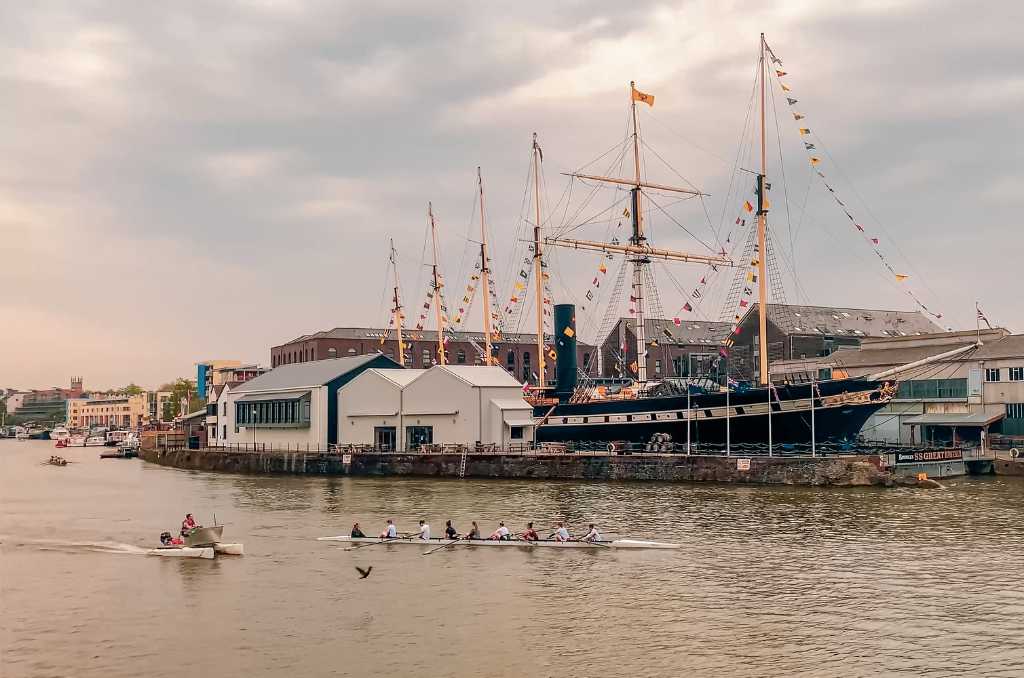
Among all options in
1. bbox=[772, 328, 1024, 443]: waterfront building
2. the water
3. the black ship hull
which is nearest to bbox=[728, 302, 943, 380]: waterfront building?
bbox=[772, 328, 1024, 443]: waterfront building

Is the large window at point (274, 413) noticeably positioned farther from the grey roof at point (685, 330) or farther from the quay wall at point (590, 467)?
the grey roof at point (685, 330)

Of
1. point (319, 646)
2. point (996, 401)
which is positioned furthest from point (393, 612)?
point (996, 401)

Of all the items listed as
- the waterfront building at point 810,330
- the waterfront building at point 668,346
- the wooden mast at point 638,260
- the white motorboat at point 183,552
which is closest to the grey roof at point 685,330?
the waterfront building at point 668,346

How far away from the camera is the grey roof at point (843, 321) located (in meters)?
116

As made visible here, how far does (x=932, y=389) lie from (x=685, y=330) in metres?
59.8

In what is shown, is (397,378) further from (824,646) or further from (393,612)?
(824,646)

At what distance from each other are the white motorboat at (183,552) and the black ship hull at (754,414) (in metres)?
37.2

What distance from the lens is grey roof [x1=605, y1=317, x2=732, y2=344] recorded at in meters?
135

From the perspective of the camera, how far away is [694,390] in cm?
7856

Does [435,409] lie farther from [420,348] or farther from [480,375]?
[420,348]

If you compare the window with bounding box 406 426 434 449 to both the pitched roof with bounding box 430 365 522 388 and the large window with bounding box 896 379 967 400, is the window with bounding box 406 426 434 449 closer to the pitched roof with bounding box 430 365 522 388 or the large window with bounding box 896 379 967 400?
the pitched roof with bounding box 430 365 522 388

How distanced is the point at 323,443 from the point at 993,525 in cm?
5746

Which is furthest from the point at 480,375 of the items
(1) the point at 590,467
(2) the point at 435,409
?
(1) the point at 590,467

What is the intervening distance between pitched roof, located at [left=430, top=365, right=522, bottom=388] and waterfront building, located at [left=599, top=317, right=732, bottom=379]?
5139cm
